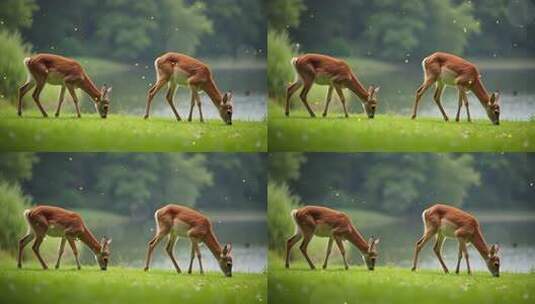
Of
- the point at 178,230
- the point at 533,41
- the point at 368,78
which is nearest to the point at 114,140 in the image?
the point at 178,230

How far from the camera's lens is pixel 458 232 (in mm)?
5863

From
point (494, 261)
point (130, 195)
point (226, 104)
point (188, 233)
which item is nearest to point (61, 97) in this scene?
point (130, 195)

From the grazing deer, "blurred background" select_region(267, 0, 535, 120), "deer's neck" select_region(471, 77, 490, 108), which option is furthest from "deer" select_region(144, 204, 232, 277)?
"deer's neck" select_region(471, 77, 490, 108)

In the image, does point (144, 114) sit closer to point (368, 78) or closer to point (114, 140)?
point (114, 140)

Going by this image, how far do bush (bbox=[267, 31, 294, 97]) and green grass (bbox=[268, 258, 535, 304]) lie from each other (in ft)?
3.34

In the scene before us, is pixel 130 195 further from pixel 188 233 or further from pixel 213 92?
pixel 213 92

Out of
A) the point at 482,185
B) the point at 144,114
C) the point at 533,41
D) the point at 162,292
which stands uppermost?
the point at 533,41

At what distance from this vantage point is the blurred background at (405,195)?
19.3ft

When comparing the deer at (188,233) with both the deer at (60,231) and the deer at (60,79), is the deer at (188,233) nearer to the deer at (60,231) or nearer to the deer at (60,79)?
the deer at (60,231)

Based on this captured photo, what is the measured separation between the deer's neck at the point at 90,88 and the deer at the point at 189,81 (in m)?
0.28

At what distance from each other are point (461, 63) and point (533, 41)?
41 cm

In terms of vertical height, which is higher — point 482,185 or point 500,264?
point 482,185

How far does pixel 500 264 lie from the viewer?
19.2 feet

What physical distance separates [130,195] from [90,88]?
0.62 m
